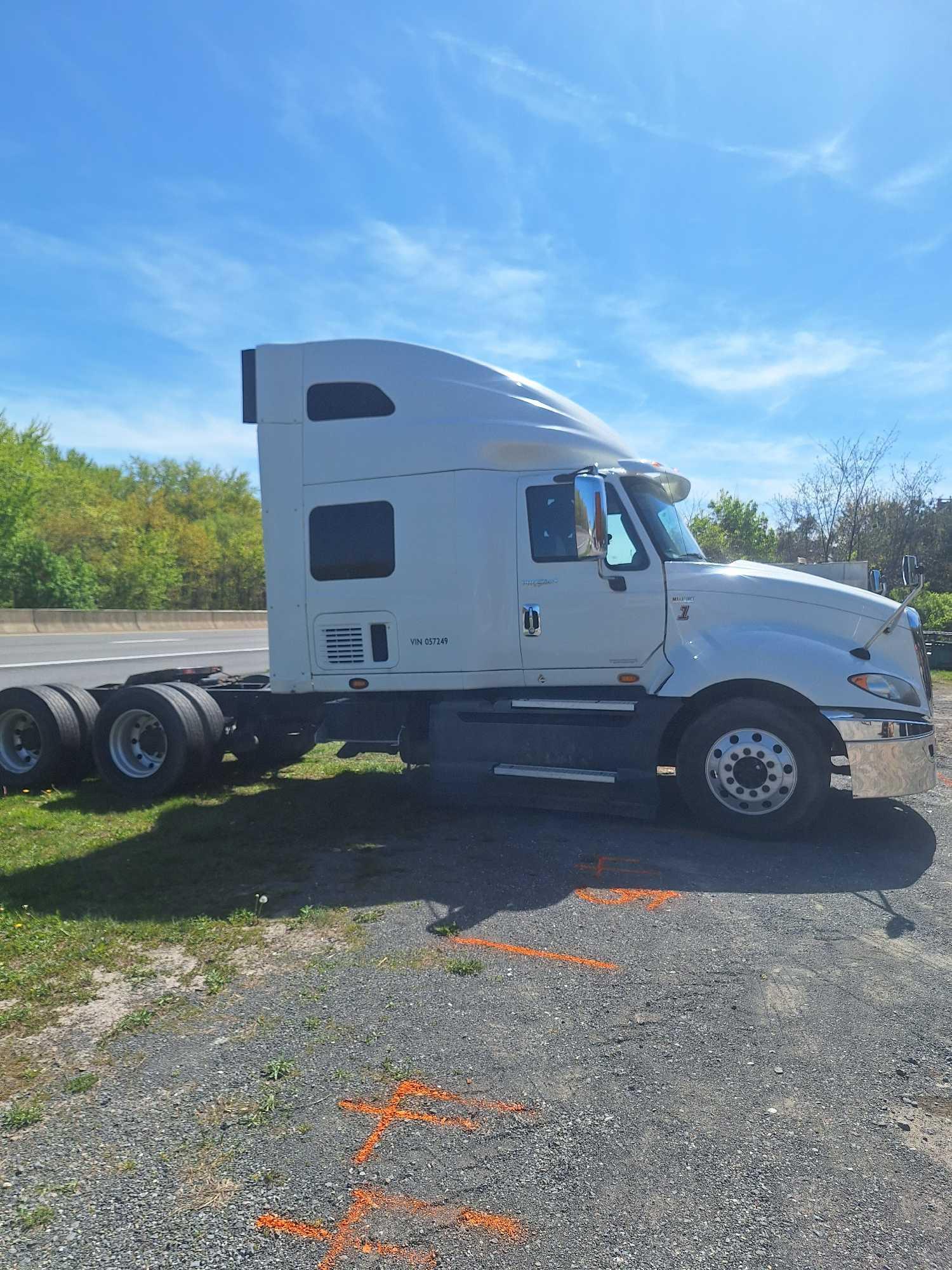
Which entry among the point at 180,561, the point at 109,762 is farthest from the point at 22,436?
the point at 109,762

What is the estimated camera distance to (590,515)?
589cm

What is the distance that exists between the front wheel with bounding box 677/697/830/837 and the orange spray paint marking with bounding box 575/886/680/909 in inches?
47.7

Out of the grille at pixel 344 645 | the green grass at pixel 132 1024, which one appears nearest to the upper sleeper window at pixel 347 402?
the grille at pixel 344 645

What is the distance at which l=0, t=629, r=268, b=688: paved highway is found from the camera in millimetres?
14703

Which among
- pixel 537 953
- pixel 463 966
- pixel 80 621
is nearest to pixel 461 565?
pixel 537 953

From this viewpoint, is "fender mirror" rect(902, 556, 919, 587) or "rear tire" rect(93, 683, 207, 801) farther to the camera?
"rear tire" rect(93, 683, 207, 801)

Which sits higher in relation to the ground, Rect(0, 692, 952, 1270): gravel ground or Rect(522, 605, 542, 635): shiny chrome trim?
Rect(522, 605, 542, 635): shiny chrome trim

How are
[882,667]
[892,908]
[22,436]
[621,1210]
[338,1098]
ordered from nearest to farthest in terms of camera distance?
[621,1210]
[338,1098]
[892,908]
[882,667]
[22,436]

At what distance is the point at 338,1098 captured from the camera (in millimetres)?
2941

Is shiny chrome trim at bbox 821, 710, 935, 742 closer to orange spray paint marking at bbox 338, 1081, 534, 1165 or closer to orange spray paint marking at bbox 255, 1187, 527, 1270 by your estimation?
orange spray paint marking at bbox 338, 1081, 534, 1165

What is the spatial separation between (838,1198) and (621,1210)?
0.64 m

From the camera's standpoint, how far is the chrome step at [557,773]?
614 cm

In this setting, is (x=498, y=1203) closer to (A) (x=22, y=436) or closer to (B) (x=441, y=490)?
(B) (x=441, y=490)

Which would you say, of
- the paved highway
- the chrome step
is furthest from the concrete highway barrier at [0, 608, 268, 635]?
the chrome step
